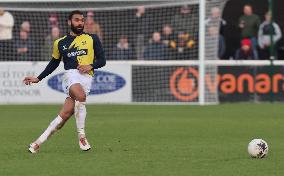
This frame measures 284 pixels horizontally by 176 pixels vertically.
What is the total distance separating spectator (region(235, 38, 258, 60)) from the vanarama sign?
1.06m

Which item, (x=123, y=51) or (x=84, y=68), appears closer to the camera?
(x=84, y=68)

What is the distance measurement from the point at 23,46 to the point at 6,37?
1.66 feet

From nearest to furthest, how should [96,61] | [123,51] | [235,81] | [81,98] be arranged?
[81,98] → [96,61] → [235,81] → [123,51]

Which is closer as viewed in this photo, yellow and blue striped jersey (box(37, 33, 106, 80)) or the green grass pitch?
the green grass pitch

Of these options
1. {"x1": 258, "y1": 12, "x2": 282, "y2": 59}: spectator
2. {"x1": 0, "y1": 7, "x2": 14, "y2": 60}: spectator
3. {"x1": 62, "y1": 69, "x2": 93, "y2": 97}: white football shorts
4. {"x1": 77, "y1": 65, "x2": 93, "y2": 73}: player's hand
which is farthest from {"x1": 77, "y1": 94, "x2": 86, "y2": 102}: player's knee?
{"x1": 258, "y1": 12, "x2": 282, "y2": 59}: spectator

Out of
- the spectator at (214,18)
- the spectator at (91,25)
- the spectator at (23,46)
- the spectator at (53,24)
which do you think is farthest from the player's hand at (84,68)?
the spectator at (53,24)

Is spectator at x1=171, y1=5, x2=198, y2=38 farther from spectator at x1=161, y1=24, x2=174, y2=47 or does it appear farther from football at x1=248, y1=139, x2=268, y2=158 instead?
football at x1=248, y1=139, x2=268, y2=158

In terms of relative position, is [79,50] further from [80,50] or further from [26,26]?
[26,26]

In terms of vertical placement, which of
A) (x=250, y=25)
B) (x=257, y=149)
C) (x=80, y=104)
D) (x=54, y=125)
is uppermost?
(x=250, y=25)

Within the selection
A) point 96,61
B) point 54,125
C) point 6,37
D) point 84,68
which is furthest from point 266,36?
point 54,125

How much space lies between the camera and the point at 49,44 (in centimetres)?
2375

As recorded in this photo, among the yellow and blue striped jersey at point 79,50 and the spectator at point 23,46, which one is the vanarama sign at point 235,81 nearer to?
the spectator at point 23,46

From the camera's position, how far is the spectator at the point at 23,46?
23.8 meters

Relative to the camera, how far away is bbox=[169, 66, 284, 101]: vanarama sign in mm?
23109
